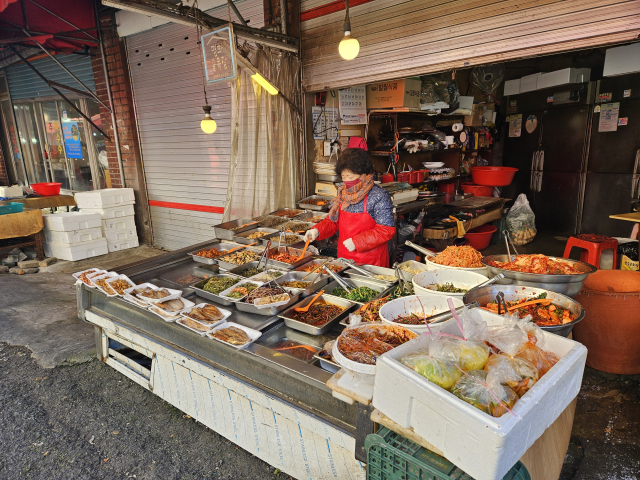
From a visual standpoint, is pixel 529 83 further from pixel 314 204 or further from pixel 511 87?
pixel 314 204

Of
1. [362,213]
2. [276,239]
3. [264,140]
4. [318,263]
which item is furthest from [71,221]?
[362,213]

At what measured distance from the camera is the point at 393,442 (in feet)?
5.22

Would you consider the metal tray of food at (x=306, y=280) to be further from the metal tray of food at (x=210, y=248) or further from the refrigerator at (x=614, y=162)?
the refrigerator at (x=614, y=162)

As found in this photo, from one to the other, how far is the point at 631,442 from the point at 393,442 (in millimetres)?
2679

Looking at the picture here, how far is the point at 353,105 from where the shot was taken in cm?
625

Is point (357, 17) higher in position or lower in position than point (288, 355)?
higher

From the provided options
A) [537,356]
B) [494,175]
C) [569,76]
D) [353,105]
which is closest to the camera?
[537,356]

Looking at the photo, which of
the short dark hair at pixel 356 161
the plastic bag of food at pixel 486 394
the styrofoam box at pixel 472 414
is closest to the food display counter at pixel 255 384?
the styrofoam box at pixel 472 414

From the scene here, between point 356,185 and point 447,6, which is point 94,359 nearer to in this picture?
point 356,185

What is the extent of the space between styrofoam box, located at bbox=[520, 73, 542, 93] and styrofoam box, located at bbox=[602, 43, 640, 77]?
6.20ft

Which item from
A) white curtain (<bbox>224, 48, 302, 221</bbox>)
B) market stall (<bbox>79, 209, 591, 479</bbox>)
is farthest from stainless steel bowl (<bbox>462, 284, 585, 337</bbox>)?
white curtain (<bbox>224, 48, 302, 221</bbox>)

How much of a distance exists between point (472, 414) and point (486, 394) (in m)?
0.14

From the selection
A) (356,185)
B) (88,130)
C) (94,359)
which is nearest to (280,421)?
(356,185)

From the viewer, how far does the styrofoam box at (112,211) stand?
25.6ft
